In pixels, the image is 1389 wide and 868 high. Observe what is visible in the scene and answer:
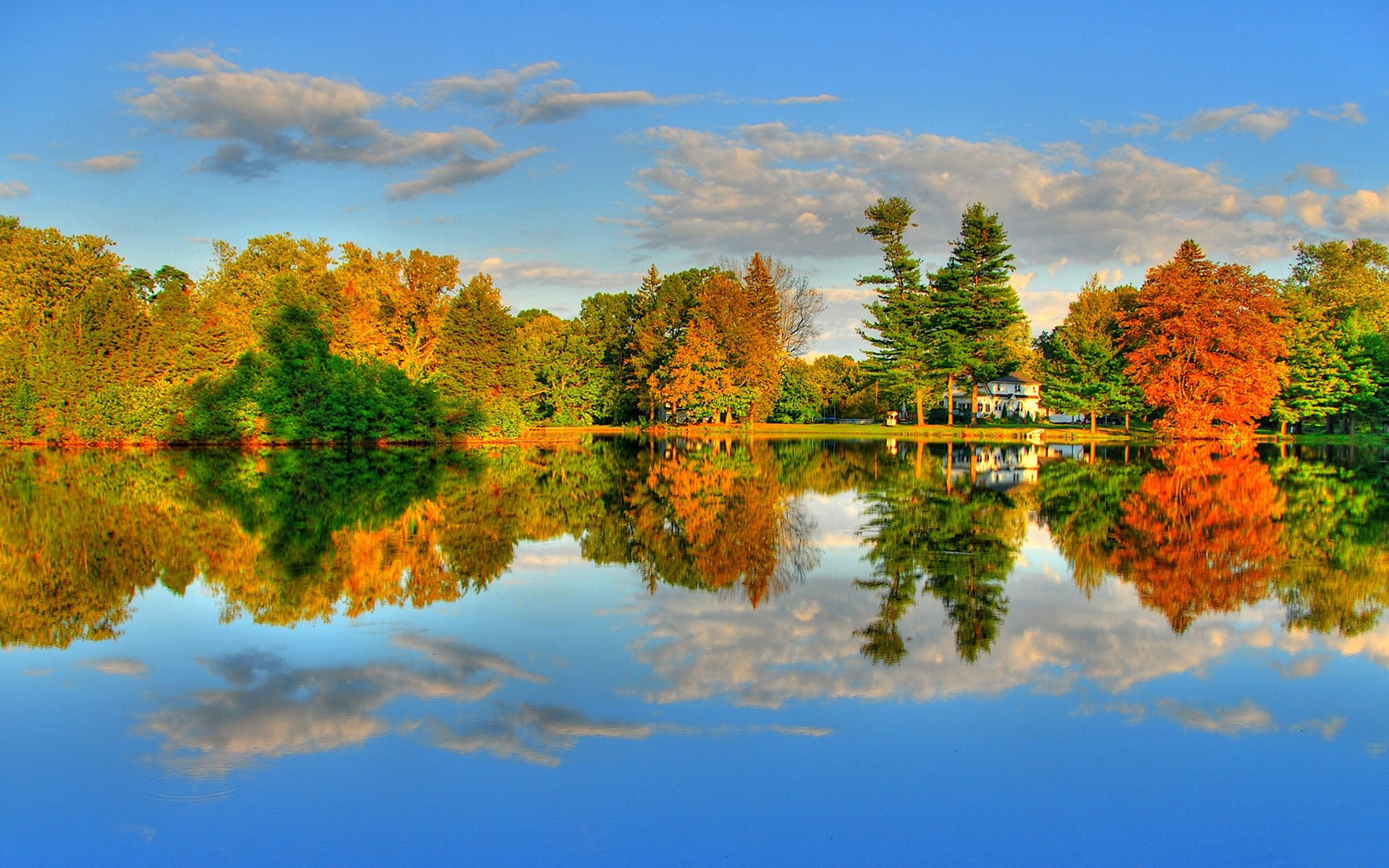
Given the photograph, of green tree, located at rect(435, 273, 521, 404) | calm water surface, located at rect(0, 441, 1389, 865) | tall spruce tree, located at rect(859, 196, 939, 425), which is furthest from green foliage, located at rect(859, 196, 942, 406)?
calm water surface, located at rect(0, 441, 1389, 865)

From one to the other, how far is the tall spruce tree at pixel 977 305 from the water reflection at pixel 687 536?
2597 cm

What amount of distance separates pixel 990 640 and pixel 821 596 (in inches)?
74.7

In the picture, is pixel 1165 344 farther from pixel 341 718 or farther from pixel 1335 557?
pixel 341 718

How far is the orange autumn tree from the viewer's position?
39.4 meters

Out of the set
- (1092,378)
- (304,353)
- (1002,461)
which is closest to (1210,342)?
(1092,378)

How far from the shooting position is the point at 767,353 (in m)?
49.2

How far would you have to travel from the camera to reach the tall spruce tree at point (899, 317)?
161 ft

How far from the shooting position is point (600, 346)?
2243 inches

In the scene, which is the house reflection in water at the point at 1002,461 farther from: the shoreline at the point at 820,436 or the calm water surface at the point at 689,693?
the calm water surface at the point at 689,693

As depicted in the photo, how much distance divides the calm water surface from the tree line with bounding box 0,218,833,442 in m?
21.4

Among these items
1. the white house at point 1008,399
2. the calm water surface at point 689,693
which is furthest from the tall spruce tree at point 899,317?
the calm water surface at point 689,693

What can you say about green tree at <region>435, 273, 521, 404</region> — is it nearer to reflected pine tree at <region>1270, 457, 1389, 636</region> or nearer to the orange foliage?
the orange foliage

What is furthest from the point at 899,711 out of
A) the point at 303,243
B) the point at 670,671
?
the point at 303,243

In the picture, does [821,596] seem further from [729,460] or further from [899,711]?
[729,460]
